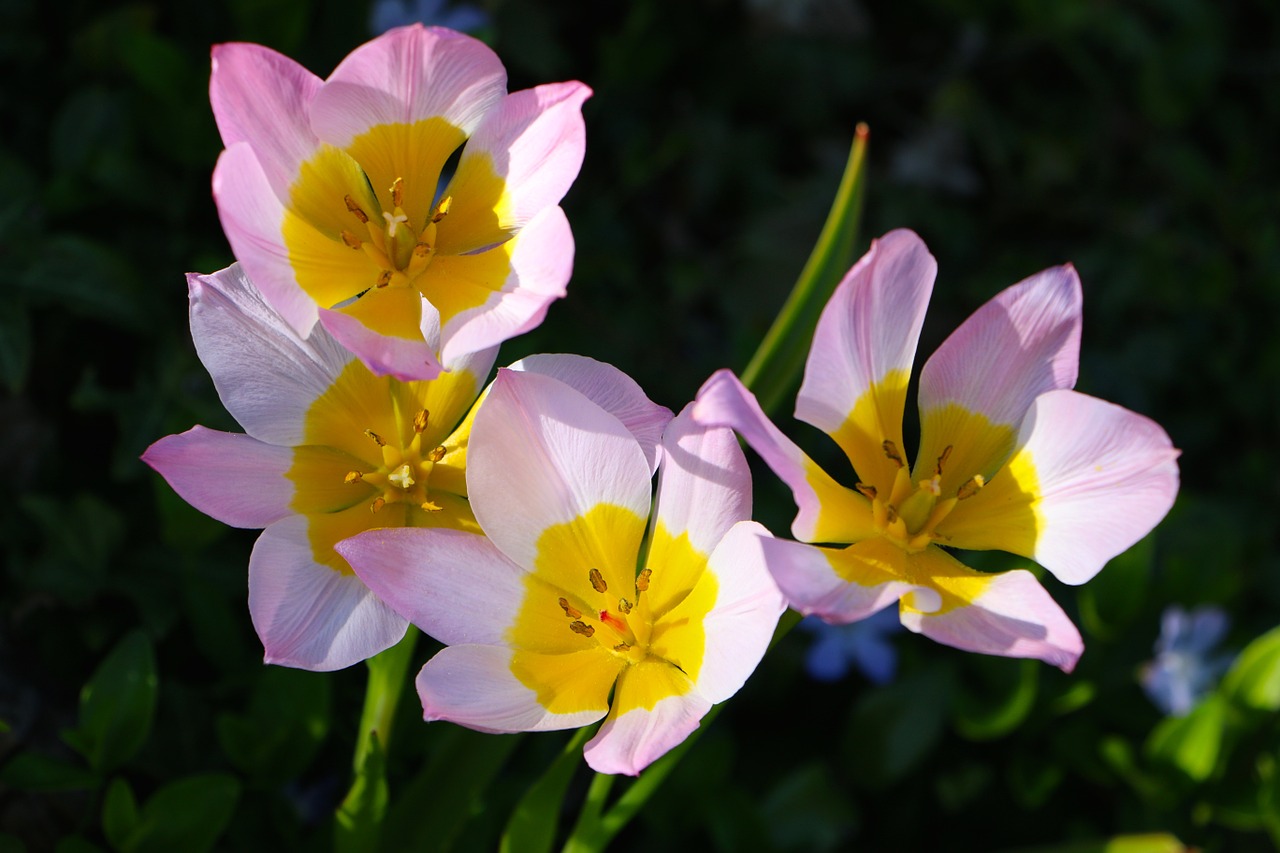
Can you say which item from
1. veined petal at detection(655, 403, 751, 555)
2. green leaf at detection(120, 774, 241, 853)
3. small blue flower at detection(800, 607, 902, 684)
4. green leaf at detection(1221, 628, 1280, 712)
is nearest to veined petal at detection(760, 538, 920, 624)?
veined petal at detection(655, 403, 751, 555)

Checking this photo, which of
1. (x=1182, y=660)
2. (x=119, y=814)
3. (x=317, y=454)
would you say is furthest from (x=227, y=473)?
(x=1182, y=660)

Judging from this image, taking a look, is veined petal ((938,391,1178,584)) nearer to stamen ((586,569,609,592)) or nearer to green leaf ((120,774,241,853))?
stamen ((586,569,609,592))

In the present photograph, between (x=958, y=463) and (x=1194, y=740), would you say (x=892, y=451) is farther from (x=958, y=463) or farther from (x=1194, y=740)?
(x=1194, y=740)

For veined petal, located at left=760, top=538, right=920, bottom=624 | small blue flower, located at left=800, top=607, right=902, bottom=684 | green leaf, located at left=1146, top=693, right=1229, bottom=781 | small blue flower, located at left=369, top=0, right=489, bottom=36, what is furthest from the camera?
small blue flower, located at left=369, top=0, right=489, bottom=36

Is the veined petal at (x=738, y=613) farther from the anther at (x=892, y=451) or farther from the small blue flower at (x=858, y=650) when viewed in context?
the small blue flower at (x=858, y=650)

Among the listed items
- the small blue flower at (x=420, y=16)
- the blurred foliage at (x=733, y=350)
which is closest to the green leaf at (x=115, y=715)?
the blurred foliage at (x=733, y=350)
